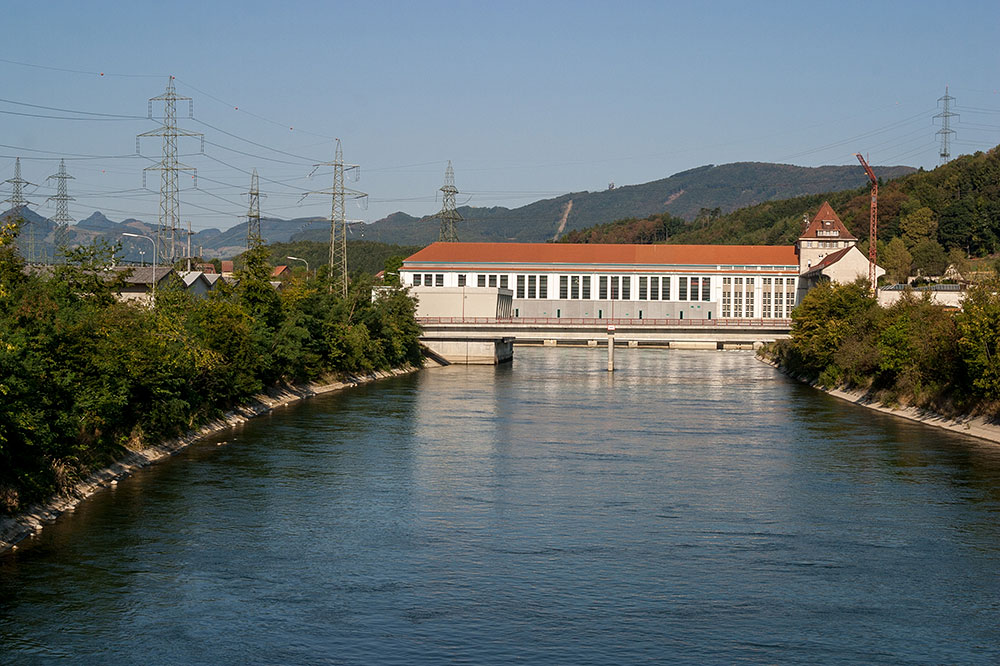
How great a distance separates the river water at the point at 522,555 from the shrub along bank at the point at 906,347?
5.83m

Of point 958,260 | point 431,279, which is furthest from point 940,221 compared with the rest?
point 431,279

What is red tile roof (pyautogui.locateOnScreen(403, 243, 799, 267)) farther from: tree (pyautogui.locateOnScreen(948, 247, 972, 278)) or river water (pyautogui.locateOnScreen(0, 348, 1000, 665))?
river water (pyautogui.locateOnScreen(0, 348, 1000, 665))

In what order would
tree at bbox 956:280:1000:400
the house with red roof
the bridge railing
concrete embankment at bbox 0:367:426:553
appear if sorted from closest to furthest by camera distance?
concrete embankment at bbox 0:367:426:553, tree at bbox 956:280:1000:400, the bridge railing, the house with red roof

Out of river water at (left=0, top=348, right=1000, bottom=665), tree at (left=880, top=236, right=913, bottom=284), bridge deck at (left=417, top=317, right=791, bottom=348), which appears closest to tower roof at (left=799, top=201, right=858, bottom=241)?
tree at (left=880, top=236, right=913, bottom=284)

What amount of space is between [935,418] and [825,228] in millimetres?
106176

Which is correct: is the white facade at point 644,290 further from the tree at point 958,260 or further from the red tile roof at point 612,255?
the tree at point 958,260

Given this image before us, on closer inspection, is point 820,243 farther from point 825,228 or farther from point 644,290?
point 644,290

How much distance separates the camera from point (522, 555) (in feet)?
95.3

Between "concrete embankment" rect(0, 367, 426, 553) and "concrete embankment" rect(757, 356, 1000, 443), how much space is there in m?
36.8

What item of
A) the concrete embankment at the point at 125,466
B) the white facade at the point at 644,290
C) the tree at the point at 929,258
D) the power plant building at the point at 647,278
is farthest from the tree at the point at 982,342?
the tree at the point at 929,258

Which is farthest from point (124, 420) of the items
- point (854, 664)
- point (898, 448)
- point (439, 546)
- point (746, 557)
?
point (898, 448)

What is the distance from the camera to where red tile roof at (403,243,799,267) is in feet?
524

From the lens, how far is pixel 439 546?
30047 mm

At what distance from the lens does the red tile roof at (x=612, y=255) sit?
524 feet
